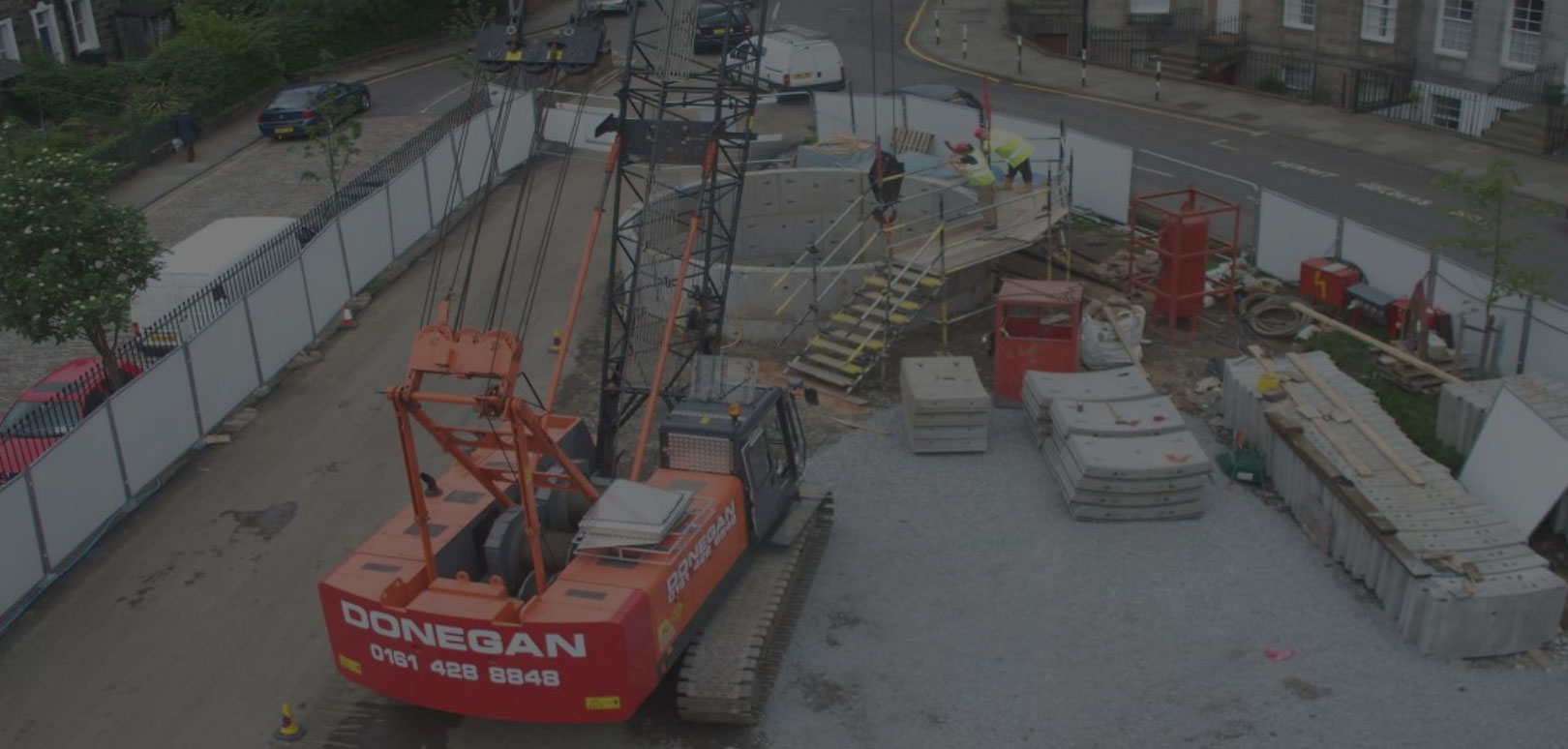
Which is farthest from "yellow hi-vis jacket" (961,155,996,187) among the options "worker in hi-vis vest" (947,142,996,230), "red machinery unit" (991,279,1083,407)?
"red machinery unit" (991,279,1083,407)

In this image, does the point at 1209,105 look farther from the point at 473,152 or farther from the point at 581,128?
the point at 473,152

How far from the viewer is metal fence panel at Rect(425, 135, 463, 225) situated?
3192cm

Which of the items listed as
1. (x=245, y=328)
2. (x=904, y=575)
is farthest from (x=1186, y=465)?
(x=245, y=328)

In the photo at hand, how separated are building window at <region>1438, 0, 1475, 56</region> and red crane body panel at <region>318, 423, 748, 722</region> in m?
27.8

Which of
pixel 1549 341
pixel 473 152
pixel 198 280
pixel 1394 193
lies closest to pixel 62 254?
pixel 198 280

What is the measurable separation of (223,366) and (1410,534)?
16873mm

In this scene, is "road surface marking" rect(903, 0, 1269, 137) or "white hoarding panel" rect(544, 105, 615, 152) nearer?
"white hoarding panel" rect(544, 105, 615, 152)

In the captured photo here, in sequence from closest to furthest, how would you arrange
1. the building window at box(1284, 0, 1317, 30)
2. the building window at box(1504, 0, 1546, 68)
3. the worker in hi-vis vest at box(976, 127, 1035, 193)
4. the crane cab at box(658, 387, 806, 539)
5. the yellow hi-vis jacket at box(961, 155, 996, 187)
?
the crane cab at box(658, 387, 806, 539) → the yellow hi-vis jacket at box(961, 155, 996, 187) → the worker in hi-vis vest at box(976, 127, 1035, 193) → the building window at box(1504, 0, 1546, 68) → the building window at box(1284, 0, 1317, 30)

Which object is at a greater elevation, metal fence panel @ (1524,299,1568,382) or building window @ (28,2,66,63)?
building window @ (28,2,66,63)

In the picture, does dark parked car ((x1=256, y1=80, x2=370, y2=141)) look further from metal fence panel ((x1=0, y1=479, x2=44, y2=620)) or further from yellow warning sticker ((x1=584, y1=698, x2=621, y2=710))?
yellow warning sticker ((x1=584, y1=698, x2=621, y2=710))

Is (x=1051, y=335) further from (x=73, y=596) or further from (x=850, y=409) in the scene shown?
(x=73, y=596)

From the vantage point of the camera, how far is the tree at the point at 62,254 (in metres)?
21.7

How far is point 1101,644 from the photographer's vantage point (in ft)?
56.4

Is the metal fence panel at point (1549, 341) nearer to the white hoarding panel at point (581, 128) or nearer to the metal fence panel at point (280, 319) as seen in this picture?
the metal fence panel at point (280, 319)
